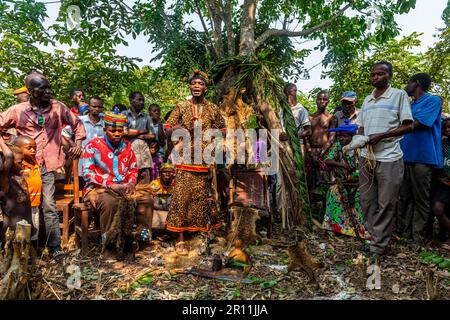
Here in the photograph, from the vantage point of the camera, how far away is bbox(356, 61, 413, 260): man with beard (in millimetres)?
3922

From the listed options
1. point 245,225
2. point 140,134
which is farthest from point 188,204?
point 140,134

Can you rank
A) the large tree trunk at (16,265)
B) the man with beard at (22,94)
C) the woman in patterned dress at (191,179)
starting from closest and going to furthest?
the large tree trunk at (16,265)
the woman in patterned dress at (191,179)
the man with beard at (22,94)

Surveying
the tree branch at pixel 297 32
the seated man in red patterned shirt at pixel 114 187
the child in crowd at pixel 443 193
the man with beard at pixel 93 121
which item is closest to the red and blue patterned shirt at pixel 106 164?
the seated man in red patterned shirt at pixel 114 187

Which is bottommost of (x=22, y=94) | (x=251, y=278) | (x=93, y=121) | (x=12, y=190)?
(x=251, y=278)

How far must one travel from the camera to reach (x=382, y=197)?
3.98 meters

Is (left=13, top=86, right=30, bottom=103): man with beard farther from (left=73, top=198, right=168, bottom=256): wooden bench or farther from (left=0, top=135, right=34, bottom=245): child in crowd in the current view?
(left=73, top=198, right=168, bottom=256): wooden bench

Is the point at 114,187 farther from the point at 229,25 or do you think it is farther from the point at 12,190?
the point at 229,25

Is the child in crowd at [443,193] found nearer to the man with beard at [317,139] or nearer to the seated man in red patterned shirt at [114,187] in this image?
the man with beard at [317,139]

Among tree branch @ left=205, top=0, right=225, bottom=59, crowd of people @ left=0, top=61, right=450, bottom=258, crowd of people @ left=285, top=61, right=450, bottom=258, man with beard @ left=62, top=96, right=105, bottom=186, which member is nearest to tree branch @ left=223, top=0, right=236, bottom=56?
tree branch @ left=205, top=0, right=225, bottom=59

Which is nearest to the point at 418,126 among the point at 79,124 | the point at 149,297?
the point at 149,297

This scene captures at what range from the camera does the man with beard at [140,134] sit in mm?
5395

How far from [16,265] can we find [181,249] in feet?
6.63

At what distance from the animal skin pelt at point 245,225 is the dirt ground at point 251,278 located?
142mm

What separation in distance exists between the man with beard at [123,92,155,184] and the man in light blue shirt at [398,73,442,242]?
3.64m
